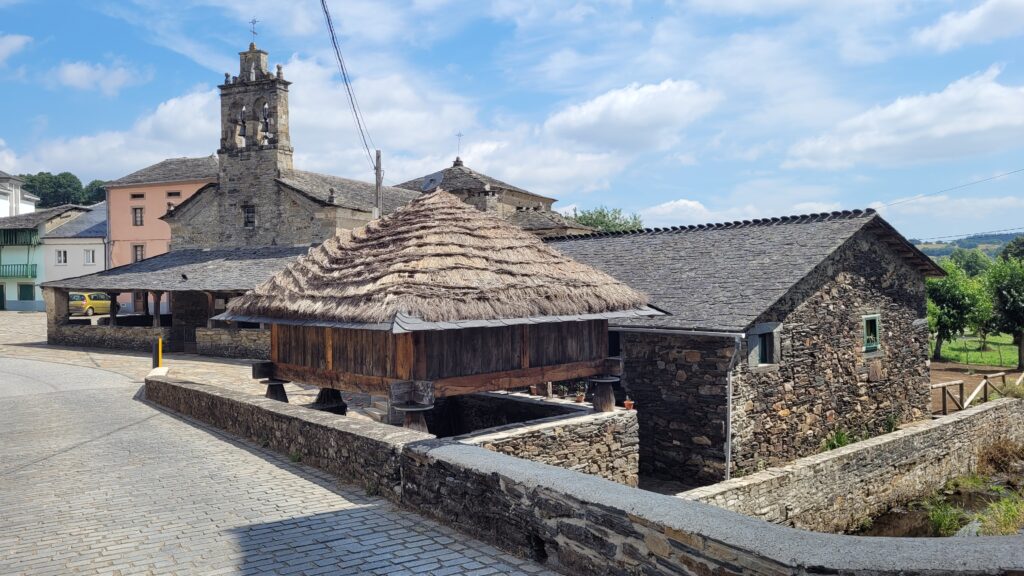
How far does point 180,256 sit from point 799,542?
90.8ft

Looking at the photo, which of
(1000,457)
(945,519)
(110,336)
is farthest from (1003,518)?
(110,336)

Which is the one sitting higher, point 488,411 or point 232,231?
point 232,231

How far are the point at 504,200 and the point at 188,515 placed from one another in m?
32.5

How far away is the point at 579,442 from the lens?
930 centimetres

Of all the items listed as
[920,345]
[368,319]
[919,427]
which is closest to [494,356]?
[368,319]

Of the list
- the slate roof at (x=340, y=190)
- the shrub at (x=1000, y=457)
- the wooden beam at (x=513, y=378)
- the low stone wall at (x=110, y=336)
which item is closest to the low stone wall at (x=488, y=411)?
the wooden beam at (x=513, y=378)

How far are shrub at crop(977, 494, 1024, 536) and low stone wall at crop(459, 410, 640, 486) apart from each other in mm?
5504

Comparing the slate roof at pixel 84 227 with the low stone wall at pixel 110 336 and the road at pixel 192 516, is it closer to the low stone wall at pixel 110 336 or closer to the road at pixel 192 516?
the low stone wall at pixel 110 336

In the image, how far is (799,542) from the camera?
151 inches

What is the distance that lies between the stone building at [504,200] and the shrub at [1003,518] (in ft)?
63.7

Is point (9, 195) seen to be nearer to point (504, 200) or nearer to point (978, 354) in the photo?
point (504, 200)

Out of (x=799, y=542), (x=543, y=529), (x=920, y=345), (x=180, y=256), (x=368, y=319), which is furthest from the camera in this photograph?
(x=180, y=256)

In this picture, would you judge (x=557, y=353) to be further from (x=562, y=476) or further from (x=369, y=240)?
(x=562, y=476)

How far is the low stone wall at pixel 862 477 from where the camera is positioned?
10.1 m
